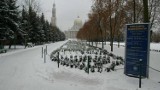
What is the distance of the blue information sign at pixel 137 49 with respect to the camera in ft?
35.4

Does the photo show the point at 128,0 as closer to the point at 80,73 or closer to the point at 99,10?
the point at 99,10

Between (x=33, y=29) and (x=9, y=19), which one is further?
(x=33, y=29)

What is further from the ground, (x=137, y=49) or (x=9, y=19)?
(x=9, y=19)

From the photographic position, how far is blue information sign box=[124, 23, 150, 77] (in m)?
10.8

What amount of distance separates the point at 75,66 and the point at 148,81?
188 inches

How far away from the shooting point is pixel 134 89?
8805mm

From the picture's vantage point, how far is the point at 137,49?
11.1 m

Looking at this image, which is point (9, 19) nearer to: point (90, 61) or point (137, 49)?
point (90, 61)

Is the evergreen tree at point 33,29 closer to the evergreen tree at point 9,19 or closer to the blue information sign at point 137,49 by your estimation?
the evergreen tree at point 9,19

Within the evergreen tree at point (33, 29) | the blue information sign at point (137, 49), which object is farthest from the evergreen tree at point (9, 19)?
the blue information sign at point (137, 49)

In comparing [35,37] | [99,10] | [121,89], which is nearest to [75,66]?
[121,89]

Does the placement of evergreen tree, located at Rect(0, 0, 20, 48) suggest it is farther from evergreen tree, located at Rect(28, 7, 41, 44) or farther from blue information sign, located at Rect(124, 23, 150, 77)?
blue information sign, located at Rect(124, 23, 150, 77)

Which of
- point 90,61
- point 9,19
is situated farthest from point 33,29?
point 90,61

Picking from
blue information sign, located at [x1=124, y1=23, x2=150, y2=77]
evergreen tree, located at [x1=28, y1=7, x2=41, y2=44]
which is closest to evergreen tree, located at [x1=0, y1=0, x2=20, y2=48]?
evergreen tree, located at [x1=28, y1=7, x2=41, y2=44]
